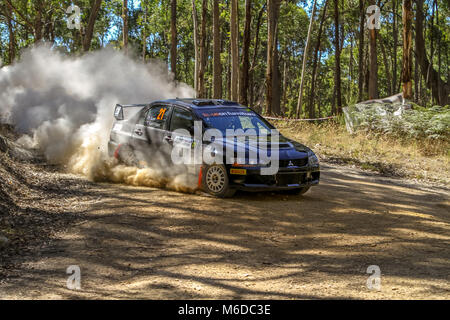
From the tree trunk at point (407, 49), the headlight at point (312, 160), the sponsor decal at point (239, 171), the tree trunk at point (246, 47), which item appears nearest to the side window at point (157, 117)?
the sponsor decal at point (239, 171)

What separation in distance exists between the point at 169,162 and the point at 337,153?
7816mm

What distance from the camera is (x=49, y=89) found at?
17672mm

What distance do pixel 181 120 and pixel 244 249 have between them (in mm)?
3832

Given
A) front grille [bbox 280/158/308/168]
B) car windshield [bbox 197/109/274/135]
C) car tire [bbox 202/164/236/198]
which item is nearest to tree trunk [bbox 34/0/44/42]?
car windshield [bbox 197/109/274/135]

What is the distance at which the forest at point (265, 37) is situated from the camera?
2255cm

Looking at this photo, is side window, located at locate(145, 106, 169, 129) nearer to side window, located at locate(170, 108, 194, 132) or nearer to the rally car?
the rally car

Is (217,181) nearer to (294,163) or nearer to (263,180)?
(263,180)

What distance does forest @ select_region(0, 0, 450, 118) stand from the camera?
22.5m

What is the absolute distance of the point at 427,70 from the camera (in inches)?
1049

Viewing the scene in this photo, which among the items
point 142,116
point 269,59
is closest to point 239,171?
point 142,116

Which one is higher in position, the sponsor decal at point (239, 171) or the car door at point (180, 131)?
the car door at point (180, 131)

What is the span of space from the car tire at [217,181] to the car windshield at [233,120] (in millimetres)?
781

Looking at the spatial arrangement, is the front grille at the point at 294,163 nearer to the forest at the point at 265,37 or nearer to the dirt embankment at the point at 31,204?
the dirt embankment at the point at 31,204
